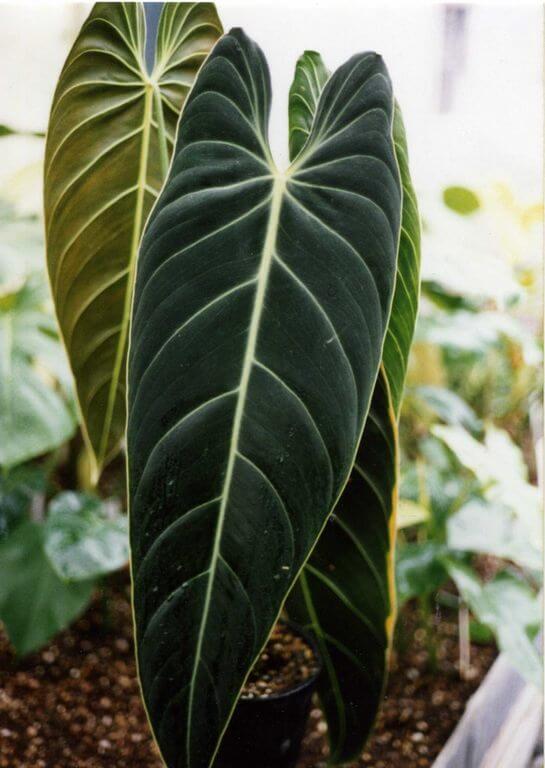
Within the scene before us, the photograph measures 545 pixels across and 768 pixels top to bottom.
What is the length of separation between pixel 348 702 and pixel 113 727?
41 cm

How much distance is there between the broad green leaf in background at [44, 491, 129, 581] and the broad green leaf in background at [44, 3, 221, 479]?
245 millimetres

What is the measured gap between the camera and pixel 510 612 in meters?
1.11

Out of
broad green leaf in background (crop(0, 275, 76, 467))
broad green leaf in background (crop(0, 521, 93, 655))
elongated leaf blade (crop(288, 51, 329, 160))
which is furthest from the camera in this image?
broad green leaf in background (crop(0, 521, 93, 655))

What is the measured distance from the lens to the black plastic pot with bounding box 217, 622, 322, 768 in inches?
32.2

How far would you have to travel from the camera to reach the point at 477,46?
103 cm

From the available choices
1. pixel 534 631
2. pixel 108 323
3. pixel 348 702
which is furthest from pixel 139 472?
pixel 534 631

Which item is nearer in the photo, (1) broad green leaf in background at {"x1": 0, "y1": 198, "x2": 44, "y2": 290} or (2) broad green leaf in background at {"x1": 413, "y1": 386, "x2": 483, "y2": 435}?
(1) broad green leaf in background at {"x1": 0, "y1": 198, "x2": 44, "y2": 290}

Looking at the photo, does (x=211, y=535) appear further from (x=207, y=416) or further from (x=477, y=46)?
(x=477, y=46)

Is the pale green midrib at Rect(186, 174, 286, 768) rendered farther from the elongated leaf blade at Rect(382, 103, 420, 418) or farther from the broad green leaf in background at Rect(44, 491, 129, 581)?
the broad green leaf in background at Rect(44, 491, 129, 581)

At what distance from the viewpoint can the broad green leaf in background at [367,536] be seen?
735 mm

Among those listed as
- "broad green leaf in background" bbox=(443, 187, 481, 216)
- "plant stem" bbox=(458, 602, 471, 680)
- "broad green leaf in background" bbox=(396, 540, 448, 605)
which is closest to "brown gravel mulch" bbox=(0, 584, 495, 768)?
"plant stem" bbox=(458, 602, 471, 680)

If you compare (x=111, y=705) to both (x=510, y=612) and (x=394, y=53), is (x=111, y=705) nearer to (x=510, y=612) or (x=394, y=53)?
Answer: (x=510, y=612)

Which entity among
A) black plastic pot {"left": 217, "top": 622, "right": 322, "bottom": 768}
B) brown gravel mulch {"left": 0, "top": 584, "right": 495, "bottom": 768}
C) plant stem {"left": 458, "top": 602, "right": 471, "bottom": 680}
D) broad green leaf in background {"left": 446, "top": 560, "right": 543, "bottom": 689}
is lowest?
plant stem {"left": 458, "top": 602, "right": 471, "bottom": 680}

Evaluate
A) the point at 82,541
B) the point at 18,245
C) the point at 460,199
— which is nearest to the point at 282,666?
the point at 82,541
